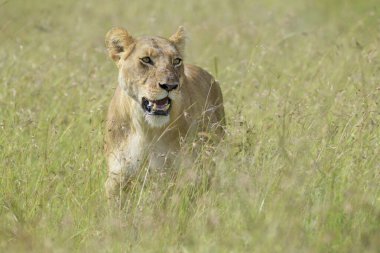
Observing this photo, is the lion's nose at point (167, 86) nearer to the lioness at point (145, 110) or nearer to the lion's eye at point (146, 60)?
the lioness at point (145, 110)

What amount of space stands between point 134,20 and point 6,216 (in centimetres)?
817

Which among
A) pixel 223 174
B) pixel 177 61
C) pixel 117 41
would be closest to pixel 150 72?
pixel 177 61

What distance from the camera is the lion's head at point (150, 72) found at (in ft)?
17.4

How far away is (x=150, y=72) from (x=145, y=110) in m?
0.21

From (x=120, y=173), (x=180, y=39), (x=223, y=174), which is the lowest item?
(x=120, y=173)

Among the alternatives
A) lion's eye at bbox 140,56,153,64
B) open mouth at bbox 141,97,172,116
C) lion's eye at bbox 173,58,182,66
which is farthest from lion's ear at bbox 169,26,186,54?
open mouth at bbox 141,97,172,116

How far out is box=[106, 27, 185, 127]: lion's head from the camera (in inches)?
208

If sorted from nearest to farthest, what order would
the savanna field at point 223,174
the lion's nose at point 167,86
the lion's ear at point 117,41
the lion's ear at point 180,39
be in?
the savanna field at point 223,174, the lion's nose at point 167,86, the lion's ear at point 117,41, the lion's ear at point 180,39

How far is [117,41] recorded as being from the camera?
18.8 feet

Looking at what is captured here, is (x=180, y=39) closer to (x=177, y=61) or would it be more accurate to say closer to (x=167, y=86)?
(x=177, y=61)

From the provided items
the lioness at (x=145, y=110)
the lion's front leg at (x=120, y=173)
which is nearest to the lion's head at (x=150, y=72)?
the lioness at (x=145, y=110)

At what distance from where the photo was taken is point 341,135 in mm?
5449

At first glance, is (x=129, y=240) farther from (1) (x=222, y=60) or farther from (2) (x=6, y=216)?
(1) (x=222, y=60)

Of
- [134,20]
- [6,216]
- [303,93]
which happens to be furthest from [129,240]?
[134,20]
